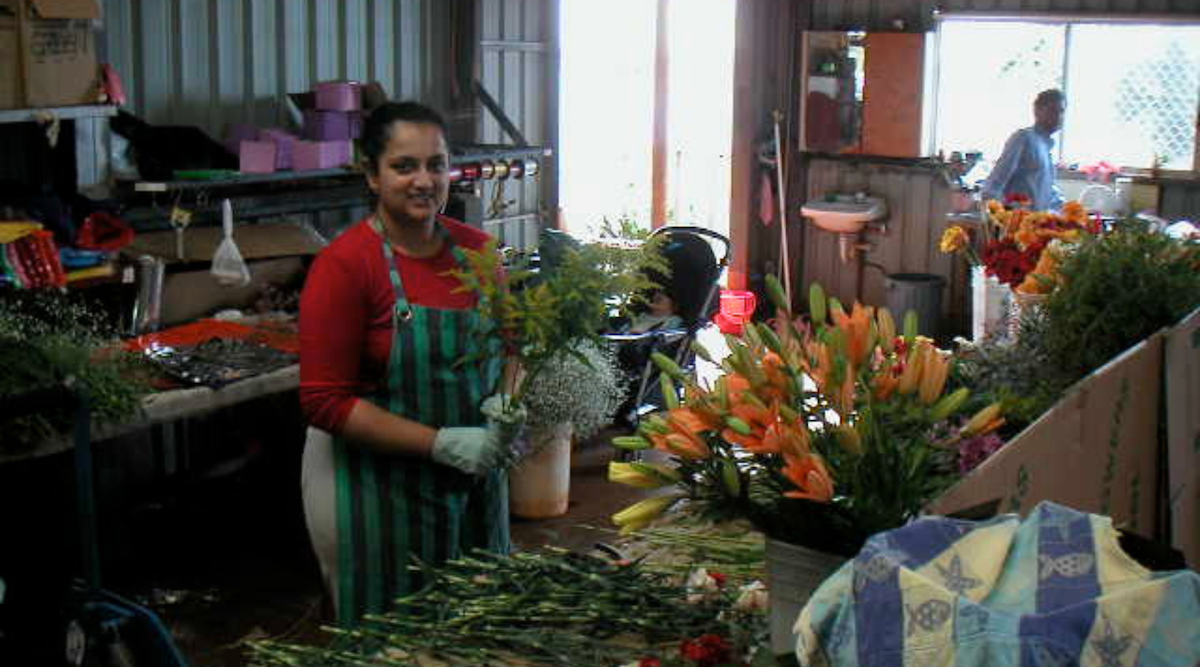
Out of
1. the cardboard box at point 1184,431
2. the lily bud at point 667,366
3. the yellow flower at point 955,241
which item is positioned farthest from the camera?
the yellow flower at point 955,241

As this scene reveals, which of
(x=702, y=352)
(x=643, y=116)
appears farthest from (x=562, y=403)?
(x=643, y=116)

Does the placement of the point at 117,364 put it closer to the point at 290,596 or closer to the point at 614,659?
the point at 290,596

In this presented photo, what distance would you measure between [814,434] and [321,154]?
14.2 feet

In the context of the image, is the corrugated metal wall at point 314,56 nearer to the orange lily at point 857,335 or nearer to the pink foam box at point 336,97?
the pink foam box at point 336,97

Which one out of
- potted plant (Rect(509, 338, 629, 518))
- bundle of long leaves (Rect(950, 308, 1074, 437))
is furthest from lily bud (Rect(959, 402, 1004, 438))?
potted plant (Rect(509, 338, 629, 518))

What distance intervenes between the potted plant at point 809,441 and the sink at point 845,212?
7.55m

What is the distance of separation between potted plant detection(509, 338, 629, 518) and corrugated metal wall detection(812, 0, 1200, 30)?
4.59 metres

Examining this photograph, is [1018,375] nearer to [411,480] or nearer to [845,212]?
[411,480]

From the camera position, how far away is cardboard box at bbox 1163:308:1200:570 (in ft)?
8.62

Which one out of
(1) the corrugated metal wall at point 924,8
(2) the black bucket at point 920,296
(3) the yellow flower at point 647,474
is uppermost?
(1) the corrugated metal wall at point 924,8

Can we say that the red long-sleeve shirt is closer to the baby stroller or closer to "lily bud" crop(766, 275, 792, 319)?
"lily bud" crop(766, 275, 792, 319)

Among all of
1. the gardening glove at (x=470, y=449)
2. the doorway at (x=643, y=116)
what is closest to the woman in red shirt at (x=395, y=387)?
the gardening glove at (x=470, y=449)

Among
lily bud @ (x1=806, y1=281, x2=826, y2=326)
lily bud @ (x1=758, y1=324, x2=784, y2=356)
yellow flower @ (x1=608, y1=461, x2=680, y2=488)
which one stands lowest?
yellow flower @ (x1=608, y1=461, x2=680, y2=488)

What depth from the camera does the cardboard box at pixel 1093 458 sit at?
6.04ft
